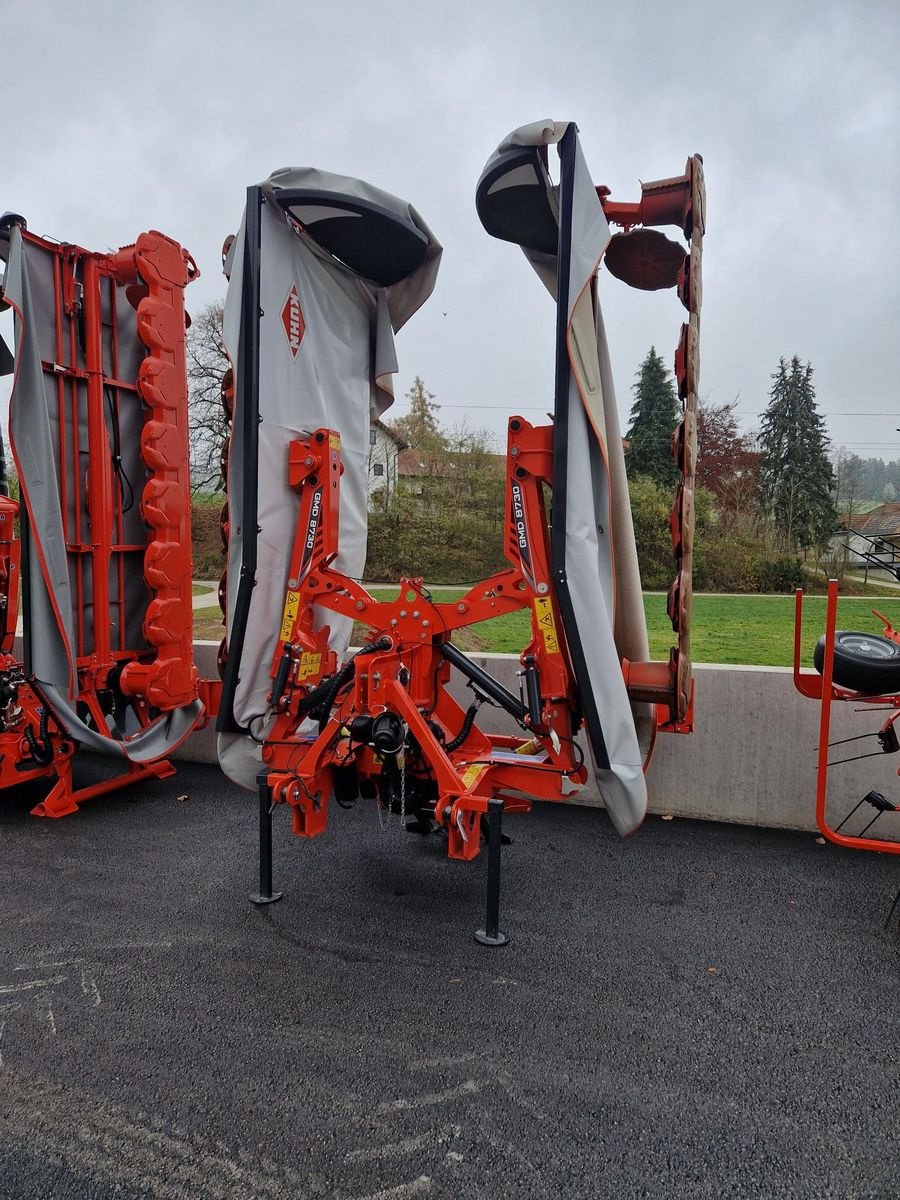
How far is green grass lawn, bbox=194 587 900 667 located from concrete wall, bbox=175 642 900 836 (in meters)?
2.60

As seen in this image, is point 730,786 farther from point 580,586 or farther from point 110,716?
point 110,716

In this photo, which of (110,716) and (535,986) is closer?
(535,986)

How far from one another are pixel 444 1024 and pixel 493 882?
55 centimetres

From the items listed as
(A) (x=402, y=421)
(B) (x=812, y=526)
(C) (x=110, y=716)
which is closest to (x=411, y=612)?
(C) (x=110, y=716)

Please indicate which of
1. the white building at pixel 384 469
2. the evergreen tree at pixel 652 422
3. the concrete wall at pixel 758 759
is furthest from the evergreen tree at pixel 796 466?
the concrete wall at pixel 758 759

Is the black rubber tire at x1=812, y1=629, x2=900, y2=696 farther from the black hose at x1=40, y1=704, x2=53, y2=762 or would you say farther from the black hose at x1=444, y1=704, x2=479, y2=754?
the black hose at x1=40, y1=704, x2=53, y2=762

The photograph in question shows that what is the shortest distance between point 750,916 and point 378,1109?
6.04 ft

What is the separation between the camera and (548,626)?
113 inches

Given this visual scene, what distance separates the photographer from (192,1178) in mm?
1789

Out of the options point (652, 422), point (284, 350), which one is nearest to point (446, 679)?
point (284, 350)

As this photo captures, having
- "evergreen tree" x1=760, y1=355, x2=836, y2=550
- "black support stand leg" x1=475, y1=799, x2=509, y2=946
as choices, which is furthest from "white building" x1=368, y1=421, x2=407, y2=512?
"black support stand leg" x1=475, y1=799, x2=509, y2=946

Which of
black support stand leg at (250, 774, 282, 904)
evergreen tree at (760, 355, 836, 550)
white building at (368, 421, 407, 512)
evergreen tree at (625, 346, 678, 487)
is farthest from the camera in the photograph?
evergreen tree at (625, 346, 678, 487)

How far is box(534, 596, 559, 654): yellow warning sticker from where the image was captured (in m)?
2.87

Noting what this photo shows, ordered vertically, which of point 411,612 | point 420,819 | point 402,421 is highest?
point 402,421
